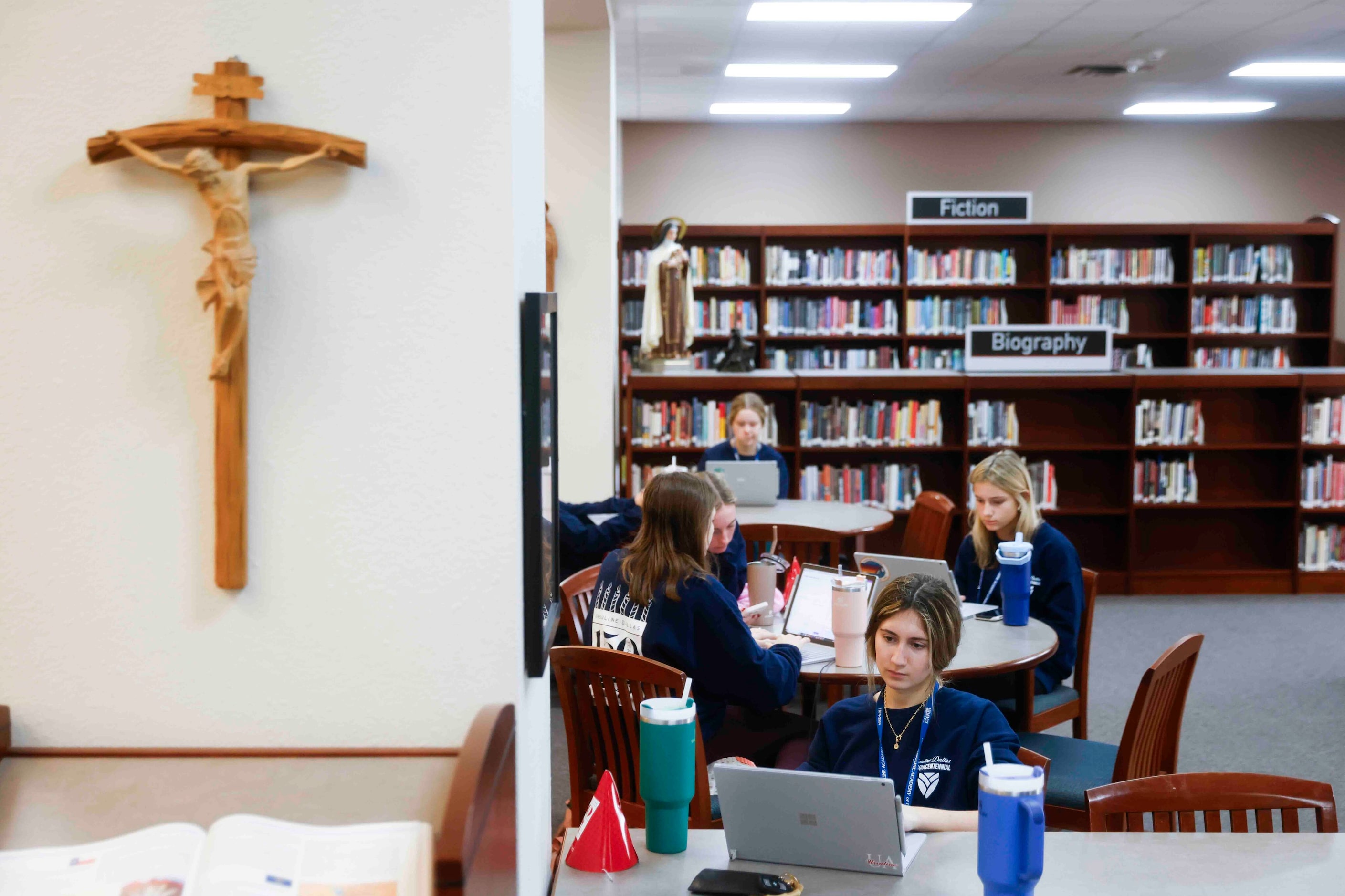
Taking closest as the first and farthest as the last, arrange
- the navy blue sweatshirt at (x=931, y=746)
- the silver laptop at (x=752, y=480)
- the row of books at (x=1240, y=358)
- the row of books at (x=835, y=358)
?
1. the navy blue sweatshirt at (x=931, y=746)
2. the silver laptop at (x=752, y=480)
3. the row of books at (x=835, y=358)
4. the row of books at (x=1240, y=358)

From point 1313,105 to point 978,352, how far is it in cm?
479

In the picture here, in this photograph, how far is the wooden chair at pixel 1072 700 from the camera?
10.9ft

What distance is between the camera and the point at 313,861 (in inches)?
43.8

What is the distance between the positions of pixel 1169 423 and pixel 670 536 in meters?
4.83

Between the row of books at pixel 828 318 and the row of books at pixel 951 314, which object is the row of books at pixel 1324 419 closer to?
the row of books at pixel 951 314

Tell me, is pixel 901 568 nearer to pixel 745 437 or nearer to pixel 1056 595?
pixel 1056 595

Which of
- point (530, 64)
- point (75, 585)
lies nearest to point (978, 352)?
point (530, 64)

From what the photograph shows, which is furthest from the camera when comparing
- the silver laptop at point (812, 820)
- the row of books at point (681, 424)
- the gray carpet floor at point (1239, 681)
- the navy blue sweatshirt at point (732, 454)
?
the row of books at point (681, 424)

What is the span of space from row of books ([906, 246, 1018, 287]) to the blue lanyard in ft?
23.0

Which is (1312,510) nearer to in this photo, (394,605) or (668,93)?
(668,93)

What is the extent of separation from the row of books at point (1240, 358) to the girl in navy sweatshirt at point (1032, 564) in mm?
6406

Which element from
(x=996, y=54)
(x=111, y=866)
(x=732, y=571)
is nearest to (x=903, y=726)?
(x=111, y=866)

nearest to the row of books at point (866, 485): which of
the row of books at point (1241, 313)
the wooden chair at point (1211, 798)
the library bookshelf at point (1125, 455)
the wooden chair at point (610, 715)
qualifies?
the library bookshelf at point (1125, 455)

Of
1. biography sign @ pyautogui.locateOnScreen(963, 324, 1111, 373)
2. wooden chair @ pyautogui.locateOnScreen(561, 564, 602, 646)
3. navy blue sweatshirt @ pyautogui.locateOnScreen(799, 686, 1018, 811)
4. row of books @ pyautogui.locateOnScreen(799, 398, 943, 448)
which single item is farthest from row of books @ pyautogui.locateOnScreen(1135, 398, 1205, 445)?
navy blue sweatshirt @ pyautogui.locateOnScreen(799, 686, 1018, 811)
